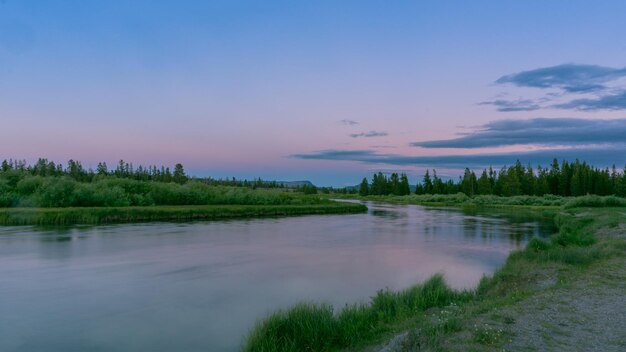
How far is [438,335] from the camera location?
6188mm

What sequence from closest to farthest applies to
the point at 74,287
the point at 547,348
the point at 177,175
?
1. the point at 547,348
2. the point at 74,287
3. the point at 177,175

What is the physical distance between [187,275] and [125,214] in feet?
66.1

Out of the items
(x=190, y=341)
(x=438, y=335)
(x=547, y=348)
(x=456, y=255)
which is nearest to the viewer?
(x=547, y=348)

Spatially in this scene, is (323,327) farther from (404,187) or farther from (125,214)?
(404,187)

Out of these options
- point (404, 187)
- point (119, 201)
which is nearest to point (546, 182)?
point (404, 187)

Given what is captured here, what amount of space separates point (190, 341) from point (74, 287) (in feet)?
20.8

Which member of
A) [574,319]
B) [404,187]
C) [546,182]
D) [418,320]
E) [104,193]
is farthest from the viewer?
[404,187]

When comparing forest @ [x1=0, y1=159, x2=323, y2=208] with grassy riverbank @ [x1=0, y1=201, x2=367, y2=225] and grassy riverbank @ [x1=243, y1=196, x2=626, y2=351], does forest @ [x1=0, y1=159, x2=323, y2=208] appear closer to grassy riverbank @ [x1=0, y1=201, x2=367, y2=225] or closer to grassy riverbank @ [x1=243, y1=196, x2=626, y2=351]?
grassy riverbank @ [x1=0, y1=201, x2=367, y2=225]

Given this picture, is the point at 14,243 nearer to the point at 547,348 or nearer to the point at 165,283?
the point at 165,283

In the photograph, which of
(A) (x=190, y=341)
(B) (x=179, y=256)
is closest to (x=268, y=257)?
(B) (x=179, y=256)

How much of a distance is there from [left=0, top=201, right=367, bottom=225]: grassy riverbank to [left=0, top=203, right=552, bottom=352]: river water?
315 cm

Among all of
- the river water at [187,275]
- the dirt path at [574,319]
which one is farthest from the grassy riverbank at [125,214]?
the dirt path at [574,319]

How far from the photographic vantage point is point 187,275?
14867mm

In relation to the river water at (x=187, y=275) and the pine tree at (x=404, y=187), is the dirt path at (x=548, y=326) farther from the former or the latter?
the pine tree at (x=404, y=187)
